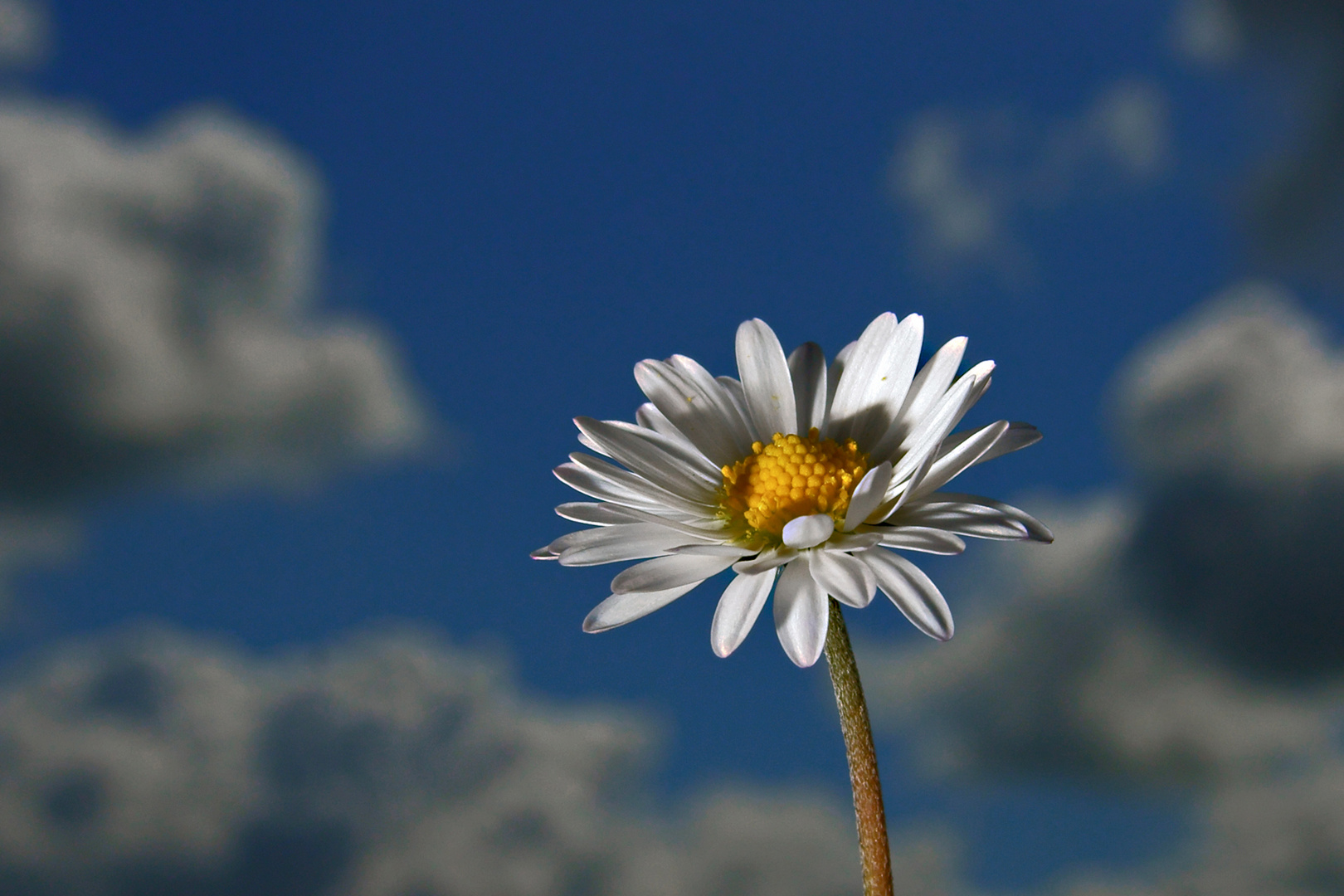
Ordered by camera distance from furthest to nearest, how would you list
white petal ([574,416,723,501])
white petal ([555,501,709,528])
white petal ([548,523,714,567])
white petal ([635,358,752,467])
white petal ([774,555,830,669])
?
white petal ([635,358,752,467]) → white petal ([574,416,723,501]) → white petal ([555,501,709,528]) → white petal ([548,523,714,567]) → white petal ([774,555,830,669])

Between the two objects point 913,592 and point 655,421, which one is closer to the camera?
point 913,592

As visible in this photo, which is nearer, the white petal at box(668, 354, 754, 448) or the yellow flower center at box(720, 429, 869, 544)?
the yellow flower center at box(720, 429, 869, 544)

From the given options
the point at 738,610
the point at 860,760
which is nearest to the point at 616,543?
the point at 738,610

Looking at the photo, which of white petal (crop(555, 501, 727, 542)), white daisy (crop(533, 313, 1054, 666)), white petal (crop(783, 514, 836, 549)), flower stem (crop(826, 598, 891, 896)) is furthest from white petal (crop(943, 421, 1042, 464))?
white petal (crop(555, 501, 727, 542))

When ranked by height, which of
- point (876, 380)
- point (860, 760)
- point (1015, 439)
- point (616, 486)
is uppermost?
point (876, 380)

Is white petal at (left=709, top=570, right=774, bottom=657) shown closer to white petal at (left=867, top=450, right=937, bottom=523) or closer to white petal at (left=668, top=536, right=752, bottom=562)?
white petal at (left=668, top=536, right=752, bottom=562)

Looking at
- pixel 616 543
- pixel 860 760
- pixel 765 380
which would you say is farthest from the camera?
pixel 765 380

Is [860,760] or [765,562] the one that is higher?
[765,562]

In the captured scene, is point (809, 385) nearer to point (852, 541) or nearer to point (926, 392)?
point (926, 392)
